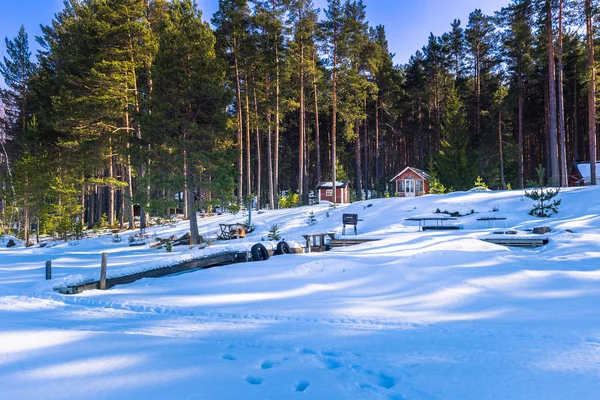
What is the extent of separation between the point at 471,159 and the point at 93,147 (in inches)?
1276

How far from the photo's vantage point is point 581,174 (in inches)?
1118

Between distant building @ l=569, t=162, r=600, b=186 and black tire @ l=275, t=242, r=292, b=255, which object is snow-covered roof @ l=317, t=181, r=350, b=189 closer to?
distant building @ l=569, t=162, r=600, b=186

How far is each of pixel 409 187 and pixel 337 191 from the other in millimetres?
6970

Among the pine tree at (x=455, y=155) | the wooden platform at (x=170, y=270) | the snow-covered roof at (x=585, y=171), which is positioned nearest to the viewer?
the wooden platform at (x=170, y=270)

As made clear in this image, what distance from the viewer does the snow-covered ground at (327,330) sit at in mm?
3359

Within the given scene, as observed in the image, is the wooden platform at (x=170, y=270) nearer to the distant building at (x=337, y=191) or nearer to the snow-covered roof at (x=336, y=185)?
the distant building at (x=337, y=191)

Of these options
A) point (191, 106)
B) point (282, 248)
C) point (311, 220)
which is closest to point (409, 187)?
point (311, 220)

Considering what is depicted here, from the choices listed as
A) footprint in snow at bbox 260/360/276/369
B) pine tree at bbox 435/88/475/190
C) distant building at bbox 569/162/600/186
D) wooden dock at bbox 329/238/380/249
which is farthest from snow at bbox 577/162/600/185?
footprint in snow at bbox 260/360/276/369

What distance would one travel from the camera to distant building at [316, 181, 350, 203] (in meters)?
32.5

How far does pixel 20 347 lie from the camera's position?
4461 mm

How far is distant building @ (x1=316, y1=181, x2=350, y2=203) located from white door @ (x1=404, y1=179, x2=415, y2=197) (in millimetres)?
5435

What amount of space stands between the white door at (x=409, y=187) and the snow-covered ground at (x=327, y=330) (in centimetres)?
2303

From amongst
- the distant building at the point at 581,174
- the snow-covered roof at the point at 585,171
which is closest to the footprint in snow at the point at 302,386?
the distant building at the point at 581,174

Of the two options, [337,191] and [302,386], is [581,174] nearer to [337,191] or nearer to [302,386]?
[337,191]
